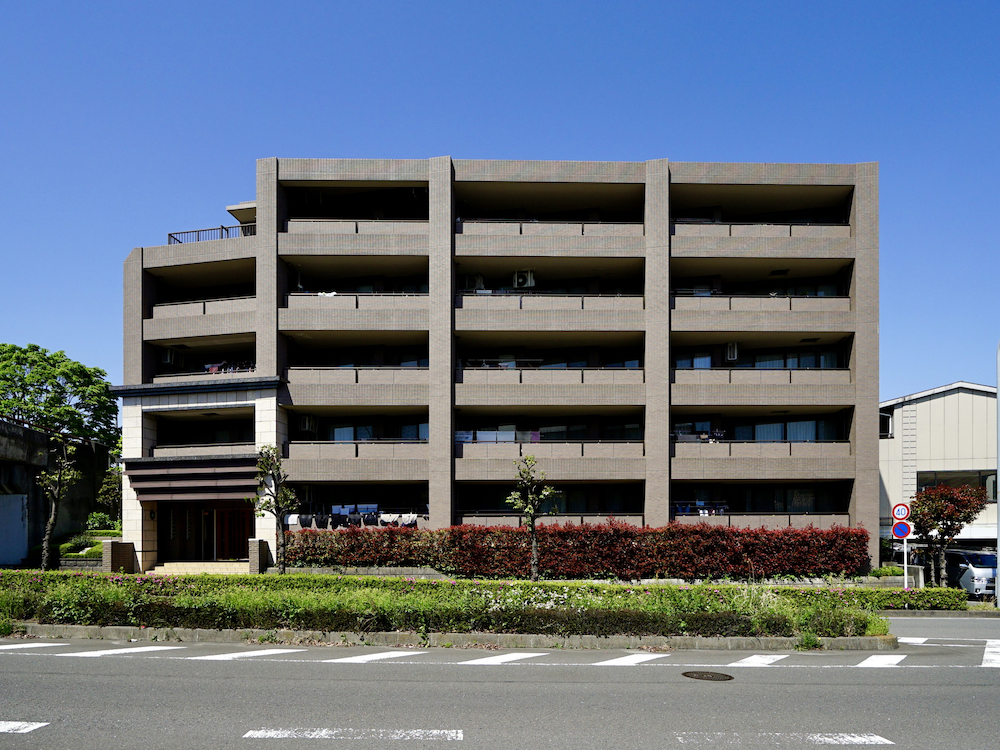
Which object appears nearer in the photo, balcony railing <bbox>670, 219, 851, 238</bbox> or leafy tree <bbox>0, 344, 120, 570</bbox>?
balcony railing <bbox>670, 219, 851, 238</bbox>

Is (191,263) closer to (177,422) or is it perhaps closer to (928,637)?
(177,422)

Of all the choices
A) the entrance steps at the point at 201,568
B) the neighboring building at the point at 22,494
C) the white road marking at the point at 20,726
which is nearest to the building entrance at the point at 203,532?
the entrance steps at the point at 201,568

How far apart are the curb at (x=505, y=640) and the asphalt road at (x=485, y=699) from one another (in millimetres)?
508

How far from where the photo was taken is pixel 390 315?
118 feet

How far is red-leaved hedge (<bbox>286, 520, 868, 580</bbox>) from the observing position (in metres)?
33.0

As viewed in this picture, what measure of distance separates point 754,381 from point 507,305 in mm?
11558

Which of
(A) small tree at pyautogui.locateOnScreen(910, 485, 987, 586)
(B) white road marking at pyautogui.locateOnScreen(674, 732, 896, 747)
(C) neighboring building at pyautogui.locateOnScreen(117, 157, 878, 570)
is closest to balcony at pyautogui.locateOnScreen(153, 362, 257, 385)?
(C) neighboring building at pyautogui.locateOnScreen(117, 157, 878, 570)

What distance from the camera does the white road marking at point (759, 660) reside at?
14.6 m

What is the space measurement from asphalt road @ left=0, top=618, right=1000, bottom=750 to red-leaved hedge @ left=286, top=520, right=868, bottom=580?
55.2 feet

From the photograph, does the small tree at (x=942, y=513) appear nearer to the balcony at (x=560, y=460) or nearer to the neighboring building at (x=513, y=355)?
the neighboring building at (x=513, y=355)

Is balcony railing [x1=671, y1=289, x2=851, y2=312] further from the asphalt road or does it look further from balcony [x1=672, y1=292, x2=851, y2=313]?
the asphalt road

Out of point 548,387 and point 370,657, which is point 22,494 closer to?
point 548,387

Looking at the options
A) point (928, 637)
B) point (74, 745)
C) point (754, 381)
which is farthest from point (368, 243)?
point (74, 745)

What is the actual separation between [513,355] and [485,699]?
27705 mm
